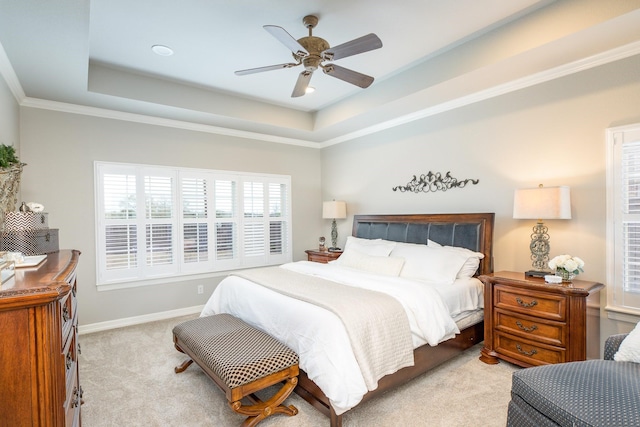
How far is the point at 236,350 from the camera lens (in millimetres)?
2229

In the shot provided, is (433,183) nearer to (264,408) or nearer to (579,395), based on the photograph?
(579,395)

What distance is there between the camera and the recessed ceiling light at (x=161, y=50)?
10.0 ft

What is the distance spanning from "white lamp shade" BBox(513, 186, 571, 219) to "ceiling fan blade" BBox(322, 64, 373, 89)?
174 centimetres

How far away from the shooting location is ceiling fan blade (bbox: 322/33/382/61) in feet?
7.33

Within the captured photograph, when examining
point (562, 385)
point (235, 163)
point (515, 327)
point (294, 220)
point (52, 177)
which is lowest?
point (515, 327)

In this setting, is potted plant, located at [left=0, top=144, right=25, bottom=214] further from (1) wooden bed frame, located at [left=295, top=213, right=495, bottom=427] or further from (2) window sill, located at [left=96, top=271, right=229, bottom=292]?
(1) wooden bed frame, located at [left=295, top=213, right=495, bottom=427]

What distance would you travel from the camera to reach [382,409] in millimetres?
2299

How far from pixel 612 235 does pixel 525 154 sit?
104 centimetres

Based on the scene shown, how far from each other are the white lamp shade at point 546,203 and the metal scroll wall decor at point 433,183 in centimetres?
84

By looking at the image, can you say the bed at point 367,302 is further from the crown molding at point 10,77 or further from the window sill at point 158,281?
the crown molding at point 10,77

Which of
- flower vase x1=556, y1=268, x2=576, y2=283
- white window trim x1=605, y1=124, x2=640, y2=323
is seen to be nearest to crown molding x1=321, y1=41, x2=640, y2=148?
white window trim x1=605, y1=124, x2=640, y2=323

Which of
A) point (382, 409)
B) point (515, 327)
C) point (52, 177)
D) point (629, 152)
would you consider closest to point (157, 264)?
point (52, 177)

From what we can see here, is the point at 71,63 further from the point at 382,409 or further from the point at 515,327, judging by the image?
the point at 515,327

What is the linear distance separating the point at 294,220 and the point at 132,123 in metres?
2.76
